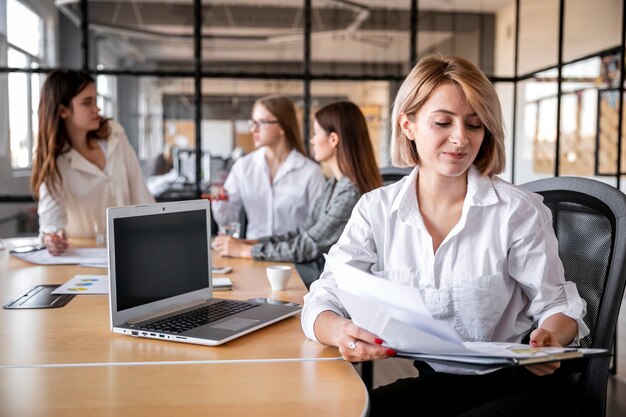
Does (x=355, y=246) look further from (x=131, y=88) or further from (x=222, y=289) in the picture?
(x=131, y=88)

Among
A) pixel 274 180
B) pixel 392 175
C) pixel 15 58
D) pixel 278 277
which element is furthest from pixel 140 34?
pixel 278 277

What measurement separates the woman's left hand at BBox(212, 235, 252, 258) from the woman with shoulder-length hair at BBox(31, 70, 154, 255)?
2.46 feet

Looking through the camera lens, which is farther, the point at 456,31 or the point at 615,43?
the point at 456,31

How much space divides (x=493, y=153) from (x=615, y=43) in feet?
17.3

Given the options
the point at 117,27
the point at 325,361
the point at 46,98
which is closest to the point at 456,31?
the point at 117,27

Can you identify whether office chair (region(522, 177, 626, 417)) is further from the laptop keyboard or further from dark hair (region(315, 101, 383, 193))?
dark hair (region(315, 101, 383, 193))

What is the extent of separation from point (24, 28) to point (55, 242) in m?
5.31

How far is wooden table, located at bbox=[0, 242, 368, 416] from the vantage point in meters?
1.07

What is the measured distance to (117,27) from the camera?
7.69 m

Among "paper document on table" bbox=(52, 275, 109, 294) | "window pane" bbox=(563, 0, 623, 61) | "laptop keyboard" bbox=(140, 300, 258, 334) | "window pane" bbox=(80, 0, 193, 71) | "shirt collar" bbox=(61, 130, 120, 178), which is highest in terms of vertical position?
"window pane" bbox=(80, 0, 193, 71)

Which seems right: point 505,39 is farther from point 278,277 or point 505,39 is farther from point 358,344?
point 358,344

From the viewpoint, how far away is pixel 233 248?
2664mm

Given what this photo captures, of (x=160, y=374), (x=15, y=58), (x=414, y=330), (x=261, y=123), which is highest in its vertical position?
(x=15, y=58)

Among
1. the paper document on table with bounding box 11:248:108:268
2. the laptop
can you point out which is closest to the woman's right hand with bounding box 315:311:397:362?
the laptop
